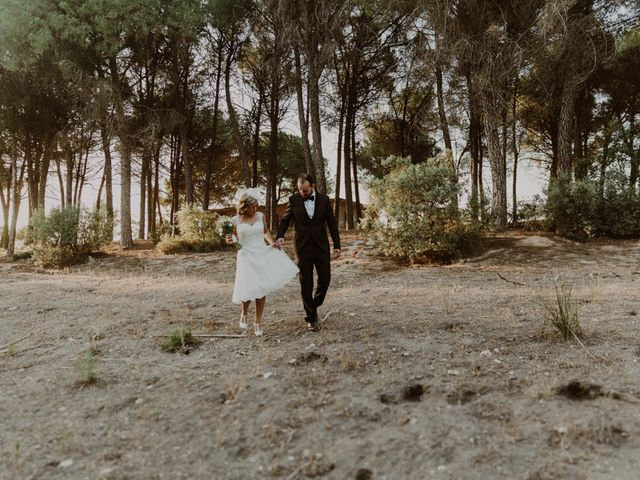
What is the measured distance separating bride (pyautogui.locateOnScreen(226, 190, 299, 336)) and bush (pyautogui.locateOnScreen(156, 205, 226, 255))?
8.90 meters

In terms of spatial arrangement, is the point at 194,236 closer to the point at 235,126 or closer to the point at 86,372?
the point at 235,126

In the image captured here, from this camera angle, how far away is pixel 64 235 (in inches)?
547

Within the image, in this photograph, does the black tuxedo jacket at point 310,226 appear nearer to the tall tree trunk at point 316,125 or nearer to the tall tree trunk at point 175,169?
the tall tree trunk at point 316,125

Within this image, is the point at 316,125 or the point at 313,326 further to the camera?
the point at 316,125

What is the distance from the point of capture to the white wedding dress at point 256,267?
5324 mm

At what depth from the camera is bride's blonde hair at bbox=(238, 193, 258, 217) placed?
538 centimetres

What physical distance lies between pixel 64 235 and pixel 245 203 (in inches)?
443

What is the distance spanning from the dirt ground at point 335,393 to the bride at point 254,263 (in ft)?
1.87

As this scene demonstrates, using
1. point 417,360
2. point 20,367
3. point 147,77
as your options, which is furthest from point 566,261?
point 147,77

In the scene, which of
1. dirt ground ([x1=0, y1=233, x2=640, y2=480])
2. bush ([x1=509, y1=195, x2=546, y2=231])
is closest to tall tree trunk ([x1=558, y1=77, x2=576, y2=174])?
bush ([x1=509, y1=195, x2=546, y2=231])

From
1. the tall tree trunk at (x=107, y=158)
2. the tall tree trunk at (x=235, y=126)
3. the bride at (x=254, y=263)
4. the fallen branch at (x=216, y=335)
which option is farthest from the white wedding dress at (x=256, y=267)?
the tall tree trunk at (x=235, y=126)

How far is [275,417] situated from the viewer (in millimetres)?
3242

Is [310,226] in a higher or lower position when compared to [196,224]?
lower

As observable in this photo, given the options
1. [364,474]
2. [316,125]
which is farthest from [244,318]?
[316,125]
